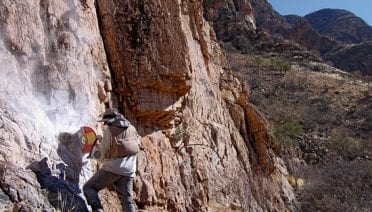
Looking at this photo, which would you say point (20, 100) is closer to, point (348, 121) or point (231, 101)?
point (231, 101)

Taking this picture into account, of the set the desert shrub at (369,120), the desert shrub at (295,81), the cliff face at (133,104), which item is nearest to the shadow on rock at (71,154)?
the cliff face at (133,104)

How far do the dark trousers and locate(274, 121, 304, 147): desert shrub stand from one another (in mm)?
13301

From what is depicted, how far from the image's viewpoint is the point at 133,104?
793 cm

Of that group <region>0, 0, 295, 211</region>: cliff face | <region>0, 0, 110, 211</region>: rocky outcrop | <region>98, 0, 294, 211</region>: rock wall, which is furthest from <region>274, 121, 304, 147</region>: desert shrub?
<region>0, 0, 110, 211</region>: rocky outcrop

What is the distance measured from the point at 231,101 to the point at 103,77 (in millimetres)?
5604

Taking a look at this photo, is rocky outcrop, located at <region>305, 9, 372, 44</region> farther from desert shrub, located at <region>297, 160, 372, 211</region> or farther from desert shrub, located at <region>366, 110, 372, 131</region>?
desert shrub, located at <region>297, 160, 372, 211</region>

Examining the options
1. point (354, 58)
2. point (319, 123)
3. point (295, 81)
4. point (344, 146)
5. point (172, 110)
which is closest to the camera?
point (172, 110)

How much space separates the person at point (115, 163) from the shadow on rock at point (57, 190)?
13 cm

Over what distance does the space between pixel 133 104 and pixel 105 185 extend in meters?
2.77

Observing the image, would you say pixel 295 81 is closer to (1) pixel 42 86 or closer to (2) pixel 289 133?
(2) pixel 289 133

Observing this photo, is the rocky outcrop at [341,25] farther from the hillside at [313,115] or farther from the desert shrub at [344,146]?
the desert shrub at [344,146]

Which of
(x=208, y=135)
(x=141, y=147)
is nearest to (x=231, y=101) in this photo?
(x=208, y=135)

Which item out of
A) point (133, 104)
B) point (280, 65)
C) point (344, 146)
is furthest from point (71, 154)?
point (280, 65)

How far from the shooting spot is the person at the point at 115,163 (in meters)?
5.26
